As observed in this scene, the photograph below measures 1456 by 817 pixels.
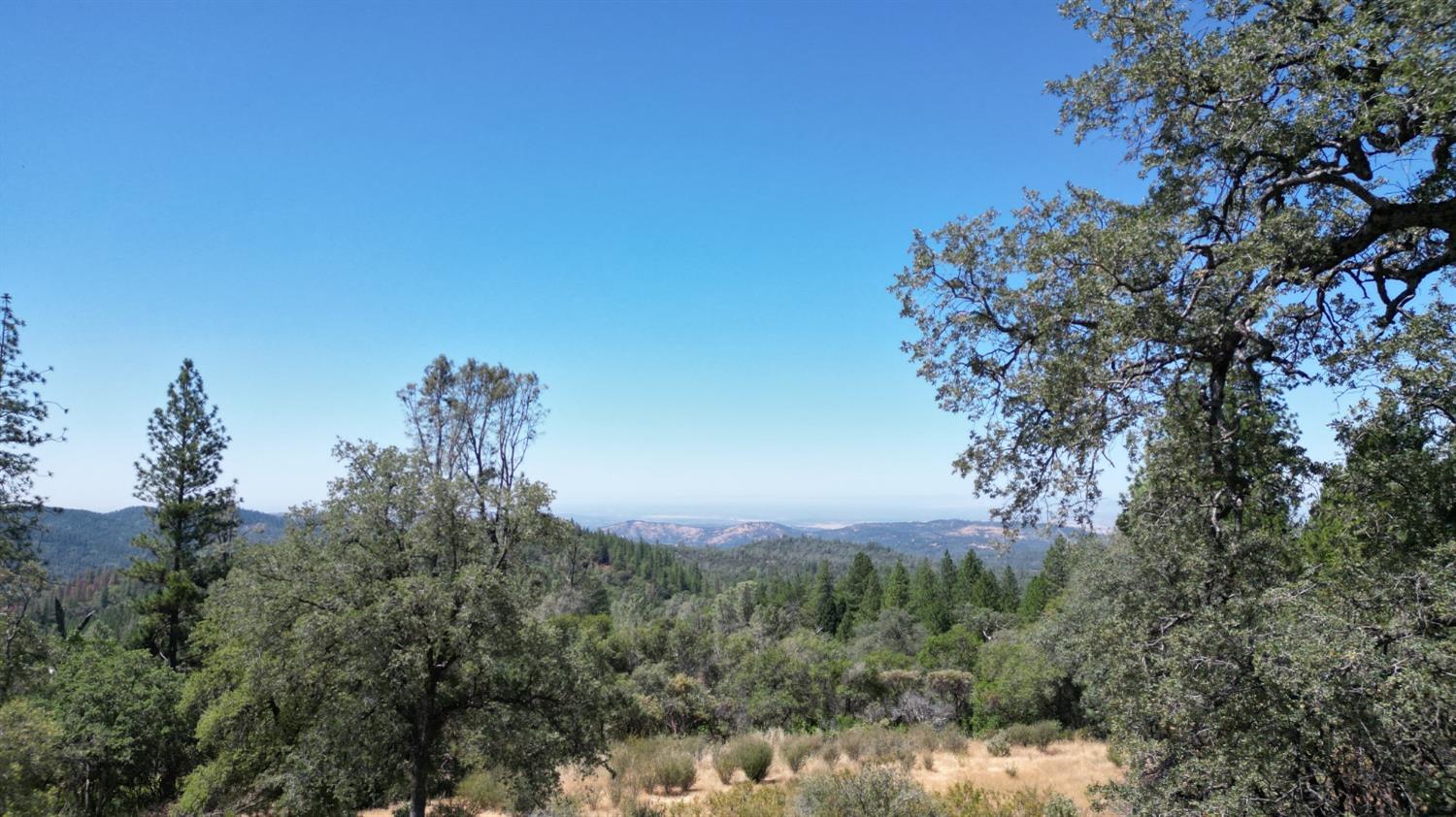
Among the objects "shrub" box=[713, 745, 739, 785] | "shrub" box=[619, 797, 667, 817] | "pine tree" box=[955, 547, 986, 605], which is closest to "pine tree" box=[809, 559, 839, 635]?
"pine tree" box=[955, 547, 986, 605]

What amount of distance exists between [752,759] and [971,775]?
221 inches

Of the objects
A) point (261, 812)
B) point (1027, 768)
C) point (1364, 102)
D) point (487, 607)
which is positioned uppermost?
point (1364, 102)

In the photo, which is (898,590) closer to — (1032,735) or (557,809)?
(1032,735)

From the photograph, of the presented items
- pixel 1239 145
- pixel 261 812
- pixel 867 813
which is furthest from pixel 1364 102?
pixel 261 812

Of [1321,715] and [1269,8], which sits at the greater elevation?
[1269,8]

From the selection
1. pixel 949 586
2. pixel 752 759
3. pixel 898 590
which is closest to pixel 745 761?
pixel 752 759

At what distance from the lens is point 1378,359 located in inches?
169

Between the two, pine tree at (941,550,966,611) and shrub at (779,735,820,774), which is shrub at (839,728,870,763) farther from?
pine tree at (941,550,966,611)

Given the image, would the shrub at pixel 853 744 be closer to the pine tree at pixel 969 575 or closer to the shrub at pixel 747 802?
the shrub at pixel 747 802

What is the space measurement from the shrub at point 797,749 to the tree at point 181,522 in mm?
19065

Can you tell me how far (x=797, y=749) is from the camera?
16922mm

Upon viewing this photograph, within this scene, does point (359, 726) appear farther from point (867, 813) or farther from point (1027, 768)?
point (1027, 768)

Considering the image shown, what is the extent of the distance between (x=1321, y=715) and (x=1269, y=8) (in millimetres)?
5600

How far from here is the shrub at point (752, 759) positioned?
50.5 feet
